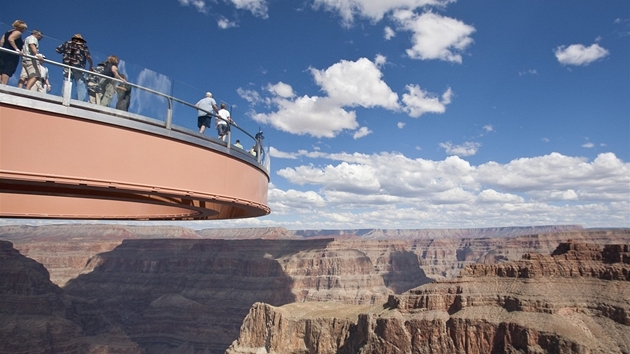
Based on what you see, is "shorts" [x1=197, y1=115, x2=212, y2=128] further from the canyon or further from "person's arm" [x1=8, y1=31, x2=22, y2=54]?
the canyon

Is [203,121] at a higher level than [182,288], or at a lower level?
higher

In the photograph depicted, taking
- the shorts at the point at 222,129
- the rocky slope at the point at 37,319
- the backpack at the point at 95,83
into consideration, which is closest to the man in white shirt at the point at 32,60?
the backpack at the point at 95,83

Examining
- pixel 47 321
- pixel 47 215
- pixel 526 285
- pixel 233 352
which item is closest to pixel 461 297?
pixel 526 285

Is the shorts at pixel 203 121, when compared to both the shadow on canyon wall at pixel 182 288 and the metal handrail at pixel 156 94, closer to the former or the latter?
the metal handrail at pixel 156 94

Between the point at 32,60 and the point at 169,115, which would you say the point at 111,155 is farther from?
the point at 32,60

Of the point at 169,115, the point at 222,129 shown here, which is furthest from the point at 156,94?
the point at 222,129

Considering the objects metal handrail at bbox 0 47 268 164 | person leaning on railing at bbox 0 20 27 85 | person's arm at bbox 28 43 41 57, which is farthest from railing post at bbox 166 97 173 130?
person leaning on railing at bbox 0 20 27 85
